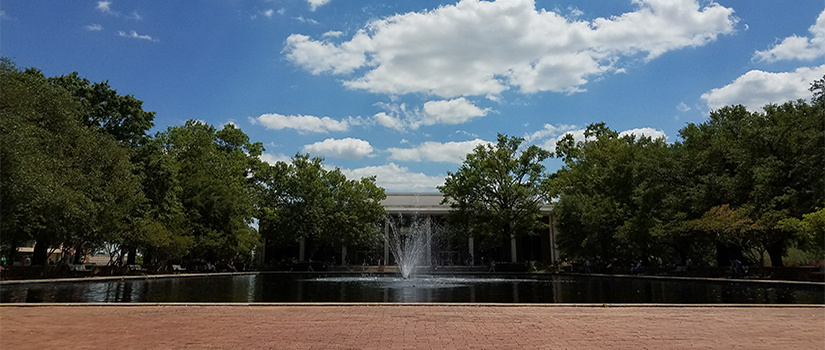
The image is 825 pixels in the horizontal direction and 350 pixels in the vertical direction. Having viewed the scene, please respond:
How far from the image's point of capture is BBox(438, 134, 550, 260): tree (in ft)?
153

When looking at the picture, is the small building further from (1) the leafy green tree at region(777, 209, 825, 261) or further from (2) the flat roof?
(1) the leafy green tree at region(777, 209, 825, 261)

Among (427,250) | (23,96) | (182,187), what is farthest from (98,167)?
(427,250)

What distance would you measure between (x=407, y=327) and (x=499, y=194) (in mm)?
39821

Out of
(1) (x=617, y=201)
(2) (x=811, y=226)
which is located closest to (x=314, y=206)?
(1) (x=617, y=201)

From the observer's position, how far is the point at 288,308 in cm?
1124

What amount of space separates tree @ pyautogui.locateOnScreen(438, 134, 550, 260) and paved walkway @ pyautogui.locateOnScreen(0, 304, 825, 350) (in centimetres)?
3491

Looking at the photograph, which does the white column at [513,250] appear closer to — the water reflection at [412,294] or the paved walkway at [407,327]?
the water reflection at [412,294]

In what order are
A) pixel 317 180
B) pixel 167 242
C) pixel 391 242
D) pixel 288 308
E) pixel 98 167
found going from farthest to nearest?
pixel 391 242
pixel 317 180
pixel 167 242
pixel 98 167
pixel 288 308

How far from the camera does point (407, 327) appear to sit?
332 inches

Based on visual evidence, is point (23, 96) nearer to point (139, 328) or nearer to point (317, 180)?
point (139, 328)

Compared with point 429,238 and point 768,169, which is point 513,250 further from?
point 768,169

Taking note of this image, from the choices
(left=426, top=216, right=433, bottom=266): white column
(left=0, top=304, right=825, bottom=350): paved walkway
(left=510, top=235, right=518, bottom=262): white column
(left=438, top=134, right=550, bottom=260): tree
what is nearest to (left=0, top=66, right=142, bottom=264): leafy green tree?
(left=0, top=304, right=825, bottom=350): paved walkway

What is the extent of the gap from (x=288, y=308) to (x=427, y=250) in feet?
165

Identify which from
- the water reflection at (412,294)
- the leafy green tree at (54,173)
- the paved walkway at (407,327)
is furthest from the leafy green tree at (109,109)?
the paved walkway at (407,327)
